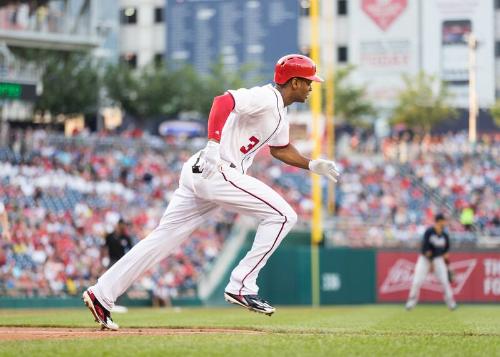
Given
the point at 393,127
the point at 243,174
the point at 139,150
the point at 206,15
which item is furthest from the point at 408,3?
the point at 243,174

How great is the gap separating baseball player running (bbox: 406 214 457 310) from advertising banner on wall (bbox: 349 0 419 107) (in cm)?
3146

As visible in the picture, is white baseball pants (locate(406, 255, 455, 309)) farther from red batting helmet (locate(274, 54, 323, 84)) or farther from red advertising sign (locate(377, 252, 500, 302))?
red batting helmet (locate(274, 54, 323, 84))

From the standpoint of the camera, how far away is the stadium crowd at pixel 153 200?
23156 millimetres

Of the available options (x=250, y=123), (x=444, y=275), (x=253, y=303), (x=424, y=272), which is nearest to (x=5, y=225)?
(x=424, y=272)

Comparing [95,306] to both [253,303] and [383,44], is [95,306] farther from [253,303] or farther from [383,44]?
[383,44]

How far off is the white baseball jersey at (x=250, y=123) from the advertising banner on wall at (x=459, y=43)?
40.7 metres

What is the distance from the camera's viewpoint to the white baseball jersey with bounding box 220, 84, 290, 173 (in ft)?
27.0

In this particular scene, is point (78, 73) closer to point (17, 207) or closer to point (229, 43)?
point (229, 43)

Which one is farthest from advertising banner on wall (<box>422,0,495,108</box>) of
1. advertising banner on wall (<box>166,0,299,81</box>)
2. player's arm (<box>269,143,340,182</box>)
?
player's arm (<box>269,143,340,182</box>)

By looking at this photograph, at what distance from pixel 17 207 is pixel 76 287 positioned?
3.12 meters

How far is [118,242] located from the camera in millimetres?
17750

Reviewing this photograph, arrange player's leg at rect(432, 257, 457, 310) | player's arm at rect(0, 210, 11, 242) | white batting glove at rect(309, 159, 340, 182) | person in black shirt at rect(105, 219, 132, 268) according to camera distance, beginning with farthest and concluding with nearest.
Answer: player's arm at rect(0, 210, 11, 242) < player's leg at rect(432, 257, 457, 310) < person in black shirt at rect(105, 219, 132, 268) < white batting glove at rect(309, 159, 340, 182)

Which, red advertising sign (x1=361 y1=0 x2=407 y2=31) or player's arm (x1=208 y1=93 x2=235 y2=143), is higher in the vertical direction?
red advertising sign (x1=361 y1=0 x2=407 y2=31)

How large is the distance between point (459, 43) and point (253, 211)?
42073mm
